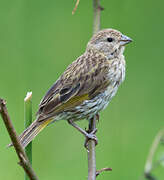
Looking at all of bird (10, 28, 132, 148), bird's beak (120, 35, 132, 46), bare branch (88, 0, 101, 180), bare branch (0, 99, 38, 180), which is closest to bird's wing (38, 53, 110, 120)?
bird (10, 28, 132, 148)

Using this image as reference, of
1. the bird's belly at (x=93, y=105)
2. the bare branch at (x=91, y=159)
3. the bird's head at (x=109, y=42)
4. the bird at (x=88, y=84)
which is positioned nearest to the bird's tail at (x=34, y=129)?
the bird at (x=88, y=84)

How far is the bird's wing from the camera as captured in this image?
3.27 m

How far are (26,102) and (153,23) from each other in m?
2.73

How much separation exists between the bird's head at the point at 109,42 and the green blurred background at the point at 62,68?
39 cm

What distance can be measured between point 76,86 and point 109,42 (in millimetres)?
473

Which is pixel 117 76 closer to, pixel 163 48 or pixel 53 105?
pixel 53 105

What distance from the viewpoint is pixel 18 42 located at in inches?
164

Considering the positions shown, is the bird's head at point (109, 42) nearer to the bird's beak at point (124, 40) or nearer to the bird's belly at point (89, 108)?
the bird's beak at point (124, 40)

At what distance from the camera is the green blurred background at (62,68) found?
12.5ft

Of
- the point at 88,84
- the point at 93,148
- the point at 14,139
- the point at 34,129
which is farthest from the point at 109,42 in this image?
the point at 14,139

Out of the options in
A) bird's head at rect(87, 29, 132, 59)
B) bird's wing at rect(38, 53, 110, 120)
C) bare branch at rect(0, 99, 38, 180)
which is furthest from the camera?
bird's head at rect(87, 29, 132, 59)

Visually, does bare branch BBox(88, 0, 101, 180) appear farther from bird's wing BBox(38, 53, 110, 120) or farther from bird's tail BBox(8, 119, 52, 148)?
bird's wing BBox(38, 53, 110, 120)

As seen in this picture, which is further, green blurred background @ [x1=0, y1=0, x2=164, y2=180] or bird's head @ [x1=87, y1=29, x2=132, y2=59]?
green blurred background @ [x1=0, y1=0, x2=164, y2=180]

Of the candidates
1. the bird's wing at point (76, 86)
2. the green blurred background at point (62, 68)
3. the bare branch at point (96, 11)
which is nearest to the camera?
the bare branch at point (96, 11)
